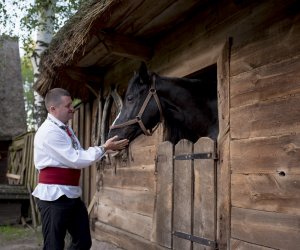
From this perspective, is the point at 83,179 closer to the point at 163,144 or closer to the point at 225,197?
the point at 163,144

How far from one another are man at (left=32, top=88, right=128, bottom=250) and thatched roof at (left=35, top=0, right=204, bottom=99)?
2.83 ft

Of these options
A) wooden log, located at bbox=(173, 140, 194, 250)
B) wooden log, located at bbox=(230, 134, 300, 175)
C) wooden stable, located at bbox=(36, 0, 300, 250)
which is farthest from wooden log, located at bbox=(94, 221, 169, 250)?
wooden log, located at bbox=(230, 134, 300, 175)

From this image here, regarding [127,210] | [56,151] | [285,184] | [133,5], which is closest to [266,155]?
[285,184]

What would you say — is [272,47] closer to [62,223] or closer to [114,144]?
[114,144]

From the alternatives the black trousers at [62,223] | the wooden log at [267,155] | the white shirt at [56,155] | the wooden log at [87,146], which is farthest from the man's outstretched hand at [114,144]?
the wooden log at [87,146]

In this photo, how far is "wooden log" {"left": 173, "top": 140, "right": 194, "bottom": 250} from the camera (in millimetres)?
3791

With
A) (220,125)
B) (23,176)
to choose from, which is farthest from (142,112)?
(23,176)

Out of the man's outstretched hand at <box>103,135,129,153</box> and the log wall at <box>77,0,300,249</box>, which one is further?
the man's outstretched hand at <box>103,135,129,153</box>

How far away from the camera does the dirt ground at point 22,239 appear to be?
596cm

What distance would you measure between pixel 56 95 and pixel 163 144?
4.29 ft

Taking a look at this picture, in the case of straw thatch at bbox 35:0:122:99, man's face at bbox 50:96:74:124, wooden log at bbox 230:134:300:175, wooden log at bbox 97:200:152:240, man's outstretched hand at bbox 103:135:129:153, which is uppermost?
straw thatch at bbox 35:0:122:99

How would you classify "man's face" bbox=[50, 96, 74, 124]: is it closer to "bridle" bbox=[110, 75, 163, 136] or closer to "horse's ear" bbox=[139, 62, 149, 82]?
"bridle" bbox=[110, 75, 163, 136]

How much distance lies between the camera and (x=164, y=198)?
424cm

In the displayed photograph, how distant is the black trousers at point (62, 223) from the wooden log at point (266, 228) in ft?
4.01
